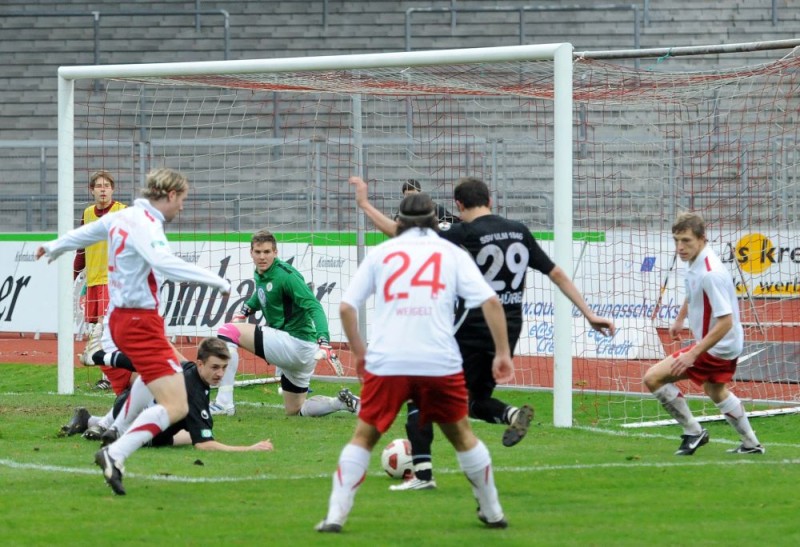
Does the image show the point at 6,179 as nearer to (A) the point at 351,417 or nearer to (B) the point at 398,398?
(A) the point at 351,417

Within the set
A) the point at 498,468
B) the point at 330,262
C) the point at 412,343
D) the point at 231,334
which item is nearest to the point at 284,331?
the point at 231,334

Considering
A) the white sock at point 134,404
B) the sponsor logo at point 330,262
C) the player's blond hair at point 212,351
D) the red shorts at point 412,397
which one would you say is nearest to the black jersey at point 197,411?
the player's blond hair at point 212,351

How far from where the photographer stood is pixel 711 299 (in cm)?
915

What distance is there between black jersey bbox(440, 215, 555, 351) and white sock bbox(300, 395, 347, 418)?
3812 millimetres

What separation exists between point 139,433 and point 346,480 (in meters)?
1.83

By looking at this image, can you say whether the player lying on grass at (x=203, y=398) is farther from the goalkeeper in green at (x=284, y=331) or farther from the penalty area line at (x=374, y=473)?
the goalkeeper in green at (x=284, y=331)

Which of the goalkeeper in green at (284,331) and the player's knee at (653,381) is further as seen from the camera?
the goalkeeper in green at (284,331)

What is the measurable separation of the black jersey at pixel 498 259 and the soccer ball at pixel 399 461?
2.48 ft

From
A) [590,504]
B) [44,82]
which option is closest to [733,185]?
[590,504]

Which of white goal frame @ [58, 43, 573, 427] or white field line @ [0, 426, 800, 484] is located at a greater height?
white goal frame @ [58, 43, 573, 427]

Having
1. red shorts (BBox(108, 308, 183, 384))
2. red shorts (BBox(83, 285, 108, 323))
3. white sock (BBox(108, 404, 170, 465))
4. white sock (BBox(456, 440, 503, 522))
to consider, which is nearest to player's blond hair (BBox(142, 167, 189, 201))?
red shorts (BBox(108, 308, 183, 384))

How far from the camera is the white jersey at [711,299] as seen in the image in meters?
9.13

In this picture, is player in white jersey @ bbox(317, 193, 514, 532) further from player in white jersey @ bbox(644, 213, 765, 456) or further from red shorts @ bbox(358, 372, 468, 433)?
player in white jersey @ bbox(644, 213, 765, 456)

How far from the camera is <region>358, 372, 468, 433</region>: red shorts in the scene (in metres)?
6.40
